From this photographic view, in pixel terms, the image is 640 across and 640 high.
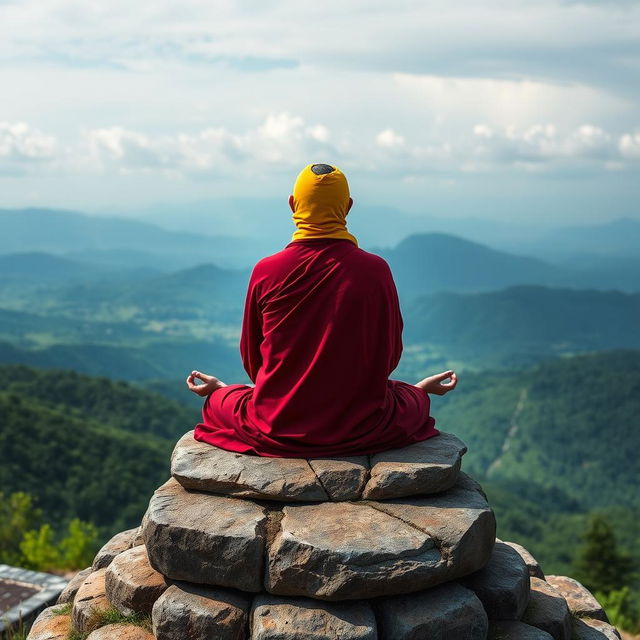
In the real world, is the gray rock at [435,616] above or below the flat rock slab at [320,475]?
below

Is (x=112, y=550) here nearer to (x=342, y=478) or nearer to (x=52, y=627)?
(x=52, y=627)

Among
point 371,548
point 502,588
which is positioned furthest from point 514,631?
point 371,548

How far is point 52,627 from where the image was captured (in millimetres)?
6766

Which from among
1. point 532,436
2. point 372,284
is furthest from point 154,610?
point 532,436

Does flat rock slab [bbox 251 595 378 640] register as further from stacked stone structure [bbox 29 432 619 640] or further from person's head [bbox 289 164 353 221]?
person's head [bbox 289 164 353 221]

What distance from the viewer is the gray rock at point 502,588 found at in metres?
6.28

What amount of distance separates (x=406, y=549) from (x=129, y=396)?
7474 cm

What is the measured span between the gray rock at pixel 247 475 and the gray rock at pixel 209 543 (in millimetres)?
182

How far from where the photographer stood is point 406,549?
18.2ft

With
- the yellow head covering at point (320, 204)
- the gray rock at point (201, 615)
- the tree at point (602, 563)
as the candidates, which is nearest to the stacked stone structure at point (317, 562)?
the gray rock at point (201, 615)

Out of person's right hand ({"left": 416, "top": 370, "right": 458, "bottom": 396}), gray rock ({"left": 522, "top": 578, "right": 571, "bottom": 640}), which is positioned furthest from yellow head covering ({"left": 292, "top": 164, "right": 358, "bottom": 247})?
gray rock ({"left": 522, "top": 578, "right": 571, "bottom": 640})

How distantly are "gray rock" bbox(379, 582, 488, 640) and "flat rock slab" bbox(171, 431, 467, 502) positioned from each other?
2.85ft

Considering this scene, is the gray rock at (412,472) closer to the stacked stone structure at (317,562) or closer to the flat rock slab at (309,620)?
the stacked stone structure at (317,562)

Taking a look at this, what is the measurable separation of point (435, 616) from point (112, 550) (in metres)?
3.70
